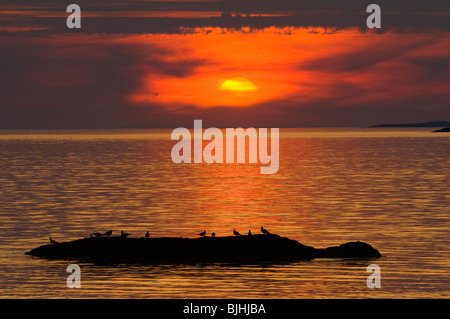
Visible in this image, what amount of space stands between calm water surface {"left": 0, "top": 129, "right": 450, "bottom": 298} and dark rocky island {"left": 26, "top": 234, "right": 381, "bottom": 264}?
3.21 ft

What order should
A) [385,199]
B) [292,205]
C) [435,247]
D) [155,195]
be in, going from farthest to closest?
[155,195] → [385,199] → [292,205] → [435,247]

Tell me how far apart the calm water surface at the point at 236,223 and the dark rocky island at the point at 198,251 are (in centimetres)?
98

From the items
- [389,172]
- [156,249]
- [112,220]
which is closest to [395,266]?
[156,249]

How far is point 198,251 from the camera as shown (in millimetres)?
37844

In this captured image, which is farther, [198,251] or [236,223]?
[236,223]

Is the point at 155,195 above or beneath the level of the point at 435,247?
above

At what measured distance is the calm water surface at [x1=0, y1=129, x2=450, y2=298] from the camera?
32719 mm

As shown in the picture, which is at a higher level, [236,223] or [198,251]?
[236,223]

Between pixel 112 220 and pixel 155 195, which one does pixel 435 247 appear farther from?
pixel 155 195

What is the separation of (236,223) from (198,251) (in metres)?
16.5

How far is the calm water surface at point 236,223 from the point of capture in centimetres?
3272
